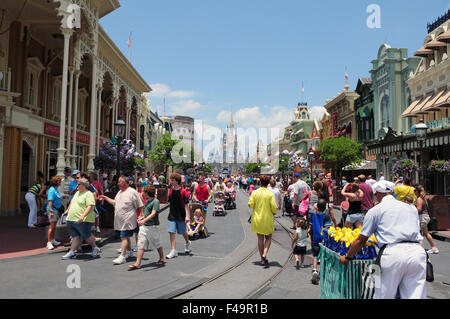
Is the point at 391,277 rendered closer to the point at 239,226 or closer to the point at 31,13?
the point at 239,226

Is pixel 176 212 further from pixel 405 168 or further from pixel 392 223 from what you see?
pixel 405 168

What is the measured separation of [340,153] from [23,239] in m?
33.3

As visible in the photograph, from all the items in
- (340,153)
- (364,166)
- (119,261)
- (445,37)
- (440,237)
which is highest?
(445,37)

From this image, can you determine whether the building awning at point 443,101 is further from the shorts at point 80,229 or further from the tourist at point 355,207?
the shorts at point 80,229

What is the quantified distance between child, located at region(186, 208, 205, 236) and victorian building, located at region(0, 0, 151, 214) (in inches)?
189

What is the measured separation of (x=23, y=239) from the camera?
9.74 metres

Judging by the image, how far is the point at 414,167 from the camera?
63.7 ft

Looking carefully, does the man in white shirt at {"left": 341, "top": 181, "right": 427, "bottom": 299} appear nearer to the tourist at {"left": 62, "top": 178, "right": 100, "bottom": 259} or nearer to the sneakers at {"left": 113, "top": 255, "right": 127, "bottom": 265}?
the sneakers at {"left": 113, "top": 255, "right": 127, "bottom": 265}

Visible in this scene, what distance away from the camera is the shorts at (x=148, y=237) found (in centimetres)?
709

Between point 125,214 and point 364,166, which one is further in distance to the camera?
point 364,166

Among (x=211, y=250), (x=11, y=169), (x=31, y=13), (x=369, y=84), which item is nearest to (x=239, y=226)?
(x=211, y=250)

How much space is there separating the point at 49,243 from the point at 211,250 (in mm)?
3932

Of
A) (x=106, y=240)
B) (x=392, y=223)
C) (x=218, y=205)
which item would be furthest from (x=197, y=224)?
(x=392, y=223)

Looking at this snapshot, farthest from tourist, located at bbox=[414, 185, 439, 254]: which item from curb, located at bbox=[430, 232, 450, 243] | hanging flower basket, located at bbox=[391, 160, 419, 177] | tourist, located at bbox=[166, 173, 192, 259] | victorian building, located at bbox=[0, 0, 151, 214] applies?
hanging flower basket, located at bbox=[391, 160, 419, 177]
